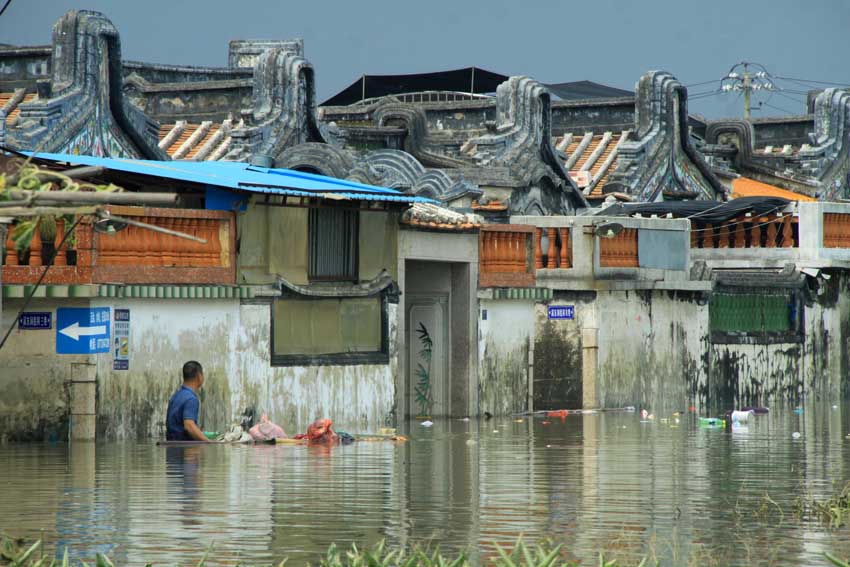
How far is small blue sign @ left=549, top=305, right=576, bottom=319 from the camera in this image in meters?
29.4

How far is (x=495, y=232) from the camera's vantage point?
2791 centimetres

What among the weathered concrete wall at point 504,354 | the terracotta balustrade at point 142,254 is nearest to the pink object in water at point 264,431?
the terracotta balustrade at point 142,254

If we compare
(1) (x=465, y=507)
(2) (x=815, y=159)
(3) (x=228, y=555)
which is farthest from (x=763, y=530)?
(2) (x=815, y=159)

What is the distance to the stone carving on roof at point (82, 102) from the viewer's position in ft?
101

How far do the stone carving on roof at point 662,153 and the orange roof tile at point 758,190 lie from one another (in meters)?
2.23

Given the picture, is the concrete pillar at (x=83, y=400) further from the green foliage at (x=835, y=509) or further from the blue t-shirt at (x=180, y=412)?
the green foliage at (x=835, y=509)

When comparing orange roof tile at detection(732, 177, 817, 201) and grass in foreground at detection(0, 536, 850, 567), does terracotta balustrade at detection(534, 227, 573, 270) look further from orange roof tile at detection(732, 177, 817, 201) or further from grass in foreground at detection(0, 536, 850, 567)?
grass in foreground at detection(0, 536, 850, 567)

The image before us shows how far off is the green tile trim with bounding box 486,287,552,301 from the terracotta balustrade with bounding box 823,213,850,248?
800 centimetres

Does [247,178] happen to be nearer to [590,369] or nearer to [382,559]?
[590,369]

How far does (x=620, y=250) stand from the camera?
1188 inches

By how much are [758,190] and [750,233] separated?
36.0ft

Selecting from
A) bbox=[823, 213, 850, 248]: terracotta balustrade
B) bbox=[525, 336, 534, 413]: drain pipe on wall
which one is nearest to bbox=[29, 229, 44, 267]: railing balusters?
bbox=[525, 336, 534, 413]: drain pipe on wall

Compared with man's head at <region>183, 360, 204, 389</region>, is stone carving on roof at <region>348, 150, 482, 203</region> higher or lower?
higher

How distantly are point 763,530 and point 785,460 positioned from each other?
21.1ft
